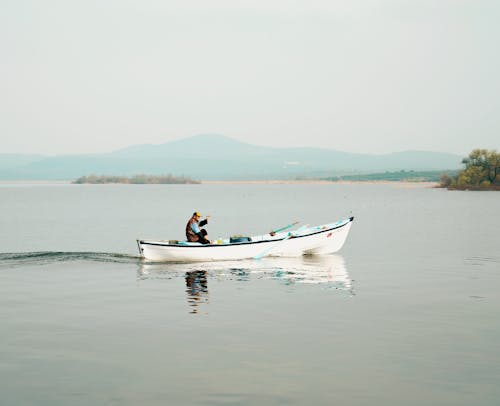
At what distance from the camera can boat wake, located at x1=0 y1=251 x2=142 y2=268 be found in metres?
35.2

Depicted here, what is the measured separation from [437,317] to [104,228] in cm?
4968

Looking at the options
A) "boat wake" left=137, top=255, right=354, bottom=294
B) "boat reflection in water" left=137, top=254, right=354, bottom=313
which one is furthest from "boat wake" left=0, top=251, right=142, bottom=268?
"boat wake" left=137, top=255, right=354, bottom=294

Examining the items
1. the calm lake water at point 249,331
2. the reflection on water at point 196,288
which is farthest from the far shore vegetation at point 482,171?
the reflection on water at point 196,288

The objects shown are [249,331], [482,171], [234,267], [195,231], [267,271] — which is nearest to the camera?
[249,331]

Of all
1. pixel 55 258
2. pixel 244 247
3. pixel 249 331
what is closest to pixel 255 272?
pixel 244 247

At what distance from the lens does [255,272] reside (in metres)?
31.1

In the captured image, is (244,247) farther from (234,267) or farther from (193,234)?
(193,234)

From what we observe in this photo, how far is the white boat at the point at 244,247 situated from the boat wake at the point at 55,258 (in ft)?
8.87

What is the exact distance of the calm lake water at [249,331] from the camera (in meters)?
13.9

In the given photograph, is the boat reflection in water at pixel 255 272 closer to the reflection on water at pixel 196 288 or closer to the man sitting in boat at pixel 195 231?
the reflection on water at pixel 196 288

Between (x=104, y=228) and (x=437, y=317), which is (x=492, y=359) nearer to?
(x=437, y=317)

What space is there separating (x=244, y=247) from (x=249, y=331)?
1473 centimetres

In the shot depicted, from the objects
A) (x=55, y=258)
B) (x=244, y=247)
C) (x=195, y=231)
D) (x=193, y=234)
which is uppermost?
(x=195, y=231)

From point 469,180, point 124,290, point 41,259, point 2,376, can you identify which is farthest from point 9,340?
point 469,180
